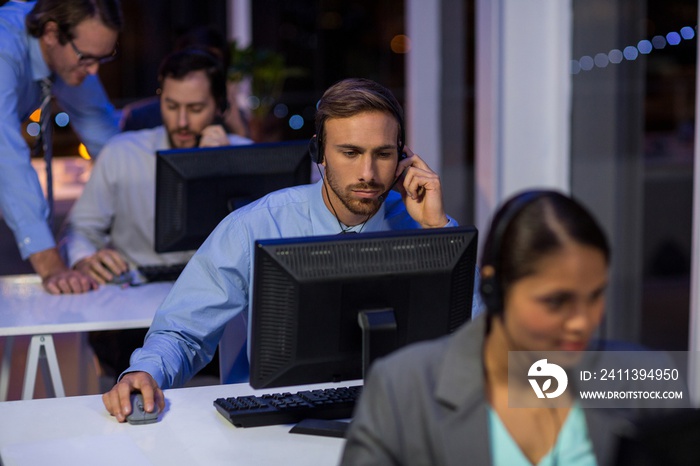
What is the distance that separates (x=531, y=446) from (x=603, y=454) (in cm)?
10

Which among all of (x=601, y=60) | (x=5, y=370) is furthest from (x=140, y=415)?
(x=601, y=60)

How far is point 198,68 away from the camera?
3426 millimetres

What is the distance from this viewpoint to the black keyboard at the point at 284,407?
1880 millimetres

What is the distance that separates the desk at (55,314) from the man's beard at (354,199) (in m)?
0.77

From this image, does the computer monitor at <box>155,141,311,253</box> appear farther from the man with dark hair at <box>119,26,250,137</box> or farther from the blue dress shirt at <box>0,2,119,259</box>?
the man with dark hair at <box>119,26,250,137</box>

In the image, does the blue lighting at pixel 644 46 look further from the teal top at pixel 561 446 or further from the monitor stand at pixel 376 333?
Answer: the teal top at pixel 561 446

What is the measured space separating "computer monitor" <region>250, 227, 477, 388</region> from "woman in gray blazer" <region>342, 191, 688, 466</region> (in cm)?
37

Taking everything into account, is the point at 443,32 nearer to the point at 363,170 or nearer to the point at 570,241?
the point at 363,170

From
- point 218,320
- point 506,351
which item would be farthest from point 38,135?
point 506,351

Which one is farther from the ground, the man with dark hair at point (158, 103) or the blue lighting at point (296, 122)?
the man with dark hair at point (158, 103)

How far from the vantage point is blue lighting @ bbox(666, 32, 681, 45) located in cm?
336

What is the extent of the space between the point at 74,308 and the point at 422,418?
1.82 meters

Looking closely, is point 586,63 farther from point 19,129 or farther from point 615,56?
point 19,129

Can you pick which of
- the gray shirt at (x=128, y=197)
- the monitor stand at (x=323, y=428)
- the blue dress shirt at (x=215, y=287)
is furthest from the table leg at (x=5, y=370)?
the monitor stand at (x=323, y=428)
